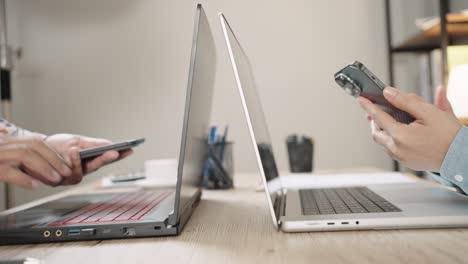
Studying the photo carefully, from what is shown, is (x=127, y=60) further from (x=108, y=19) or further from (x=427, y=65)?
(x=427, y=65)

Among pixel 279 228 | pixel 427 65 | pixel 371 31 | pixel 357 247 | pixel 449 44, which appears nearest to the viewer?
pixel 357 247

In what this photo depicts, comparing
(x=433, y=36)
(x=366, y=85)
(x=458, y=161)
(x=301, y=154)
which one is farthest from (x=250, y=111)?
(x=433, y=36)

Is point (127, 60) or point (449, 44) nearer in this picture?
point (449, 44)

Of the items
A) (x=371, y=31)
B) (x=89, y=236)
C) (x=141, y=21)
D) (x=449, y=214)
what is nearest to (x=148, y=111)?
(x=141, y=21)

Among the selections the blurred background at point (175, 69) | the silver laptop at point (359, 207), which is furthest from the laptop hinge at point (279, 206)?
the blurred background at point (175, 69)

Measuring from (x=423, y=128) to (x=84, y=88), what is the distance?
77.9 inches

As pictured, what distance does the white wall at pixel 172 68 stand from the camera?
7.27 ft

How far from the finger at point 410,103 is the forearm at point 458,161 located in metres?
0.06

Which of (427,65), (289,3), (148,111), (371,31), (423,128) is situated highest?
(289,3)

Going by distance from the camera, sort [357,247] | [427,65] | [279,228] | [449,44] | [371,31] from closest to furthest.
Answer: [357,247]
[279,228]
[449,44]
[427,65]
[371,31]

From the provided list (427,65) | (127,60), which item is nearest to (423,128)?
(427,65)

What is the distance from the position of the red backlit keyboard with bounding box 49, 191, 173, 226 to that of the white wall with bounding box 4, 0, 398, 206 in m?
1.34

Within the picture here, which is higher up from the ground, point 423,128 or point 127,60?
point 127,60

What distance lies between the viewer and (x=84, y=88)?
2301mm
